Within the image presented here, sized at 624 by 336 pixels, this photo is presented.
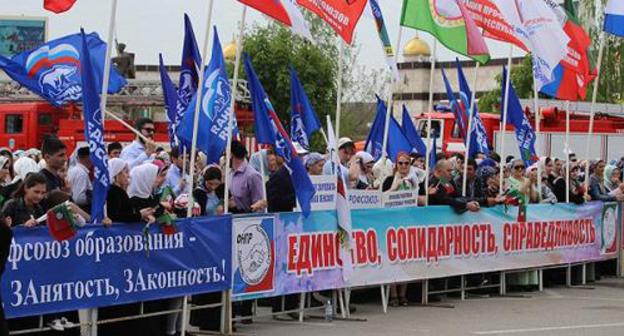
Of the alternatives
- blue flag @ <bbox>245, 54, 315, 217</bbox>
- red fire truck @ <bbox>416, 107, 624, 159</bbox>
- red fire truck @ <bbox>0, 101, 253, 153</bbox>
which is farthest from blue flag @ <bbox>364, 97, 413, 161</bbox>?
red fire truck @ <bbox>0, 101, 253, 153</bbox>

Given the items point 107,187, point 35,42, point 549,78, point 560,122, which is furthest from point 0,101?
point 35,42

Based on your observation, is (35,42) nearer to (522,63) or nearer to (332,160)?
(522,63)

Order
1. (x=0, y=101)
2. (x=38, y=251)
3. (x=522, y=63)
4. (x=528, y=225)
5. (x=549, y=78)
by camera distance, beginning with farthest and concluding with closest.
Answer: (x=522, y=63), (x=0, y=101), (x=549, y=78), (x=528, y=225), (x=38, y=251)

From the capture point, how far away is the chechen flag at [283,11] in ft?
46.1

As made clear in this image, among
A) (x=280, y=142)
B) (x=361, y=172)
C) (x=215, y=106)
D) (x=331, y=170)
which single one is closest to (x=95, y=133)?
(x=215, y=106)

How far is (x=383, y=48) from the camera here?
695 inches

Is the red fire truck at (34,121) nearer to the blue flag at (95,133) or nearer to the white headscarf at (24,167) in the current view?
the white headscarf at (24,167)

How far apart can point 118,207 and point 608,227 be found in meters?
11.1

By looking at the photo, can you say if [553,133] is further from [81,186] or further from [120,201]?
[120,201]

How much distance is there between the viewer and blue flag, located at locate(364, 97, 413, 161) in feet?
65.8

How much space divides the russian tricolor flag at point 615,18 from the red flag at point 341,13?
688 centimetres

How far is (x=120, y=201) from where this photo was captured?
41.1ft

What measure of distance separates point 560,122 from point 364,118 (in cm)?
3354

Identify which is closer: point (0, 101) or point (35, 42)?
point (0, 101)
